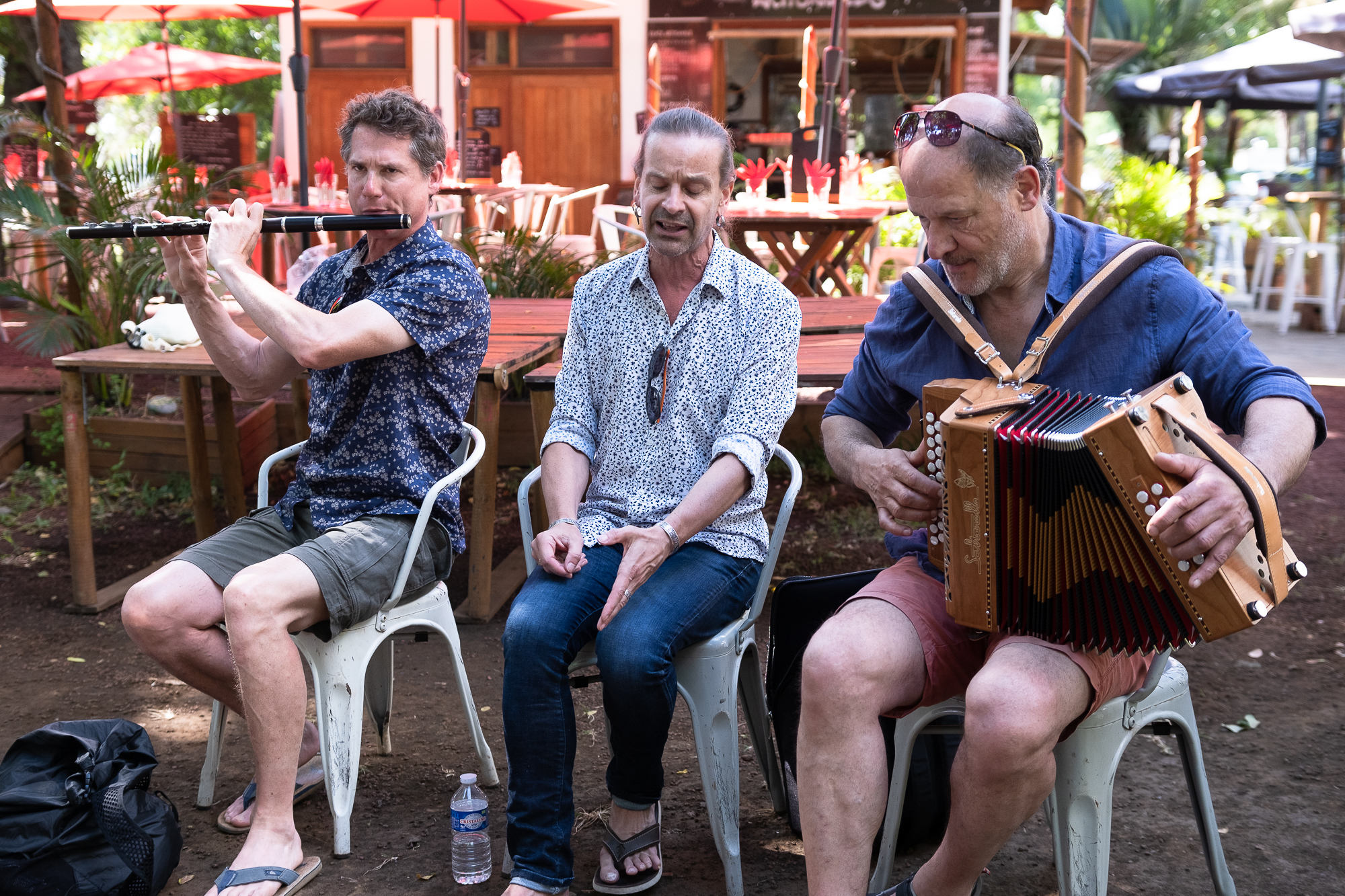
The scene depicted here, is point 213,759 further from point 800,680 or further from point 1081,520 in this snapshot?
point 1081,520

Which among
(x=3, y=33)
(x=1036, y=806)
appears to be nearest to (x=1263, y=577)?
(x=1036, y=806)

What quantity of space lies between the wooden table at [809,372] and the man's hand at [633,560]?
30.4 inches

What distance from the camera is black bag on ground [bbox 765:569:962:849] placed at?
7.99 feet

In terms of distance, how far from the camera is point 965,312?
214 cm

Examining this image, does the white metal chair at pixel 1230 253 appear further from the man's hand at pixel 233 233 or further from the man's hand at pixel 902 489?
the man's hand at pixel 233 233

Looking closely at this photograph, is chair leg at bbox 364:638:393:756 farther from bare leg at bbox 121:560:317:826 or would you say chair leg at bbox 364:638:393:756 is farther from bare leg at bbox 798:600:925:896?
bare leg at bbox 798:600:925:896

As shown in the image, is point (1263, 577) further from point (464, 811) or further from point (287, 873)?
point (287, 873)

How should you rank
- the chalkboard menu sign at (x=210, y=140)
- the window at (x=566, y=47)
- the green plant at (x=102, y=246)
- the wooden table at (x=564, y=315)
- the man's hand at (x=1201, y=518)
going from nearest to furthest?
the man's hand at (x=1201, y=518) < the wooden table at (x=564, y=315) < the green plant at (x=102, y=246) < the chalkboard menu sign at (x=210, y=140) < the window at (x=566, y=47)

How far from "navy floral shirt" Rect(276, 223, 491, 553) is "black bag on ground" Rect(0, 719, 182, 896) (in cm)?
61

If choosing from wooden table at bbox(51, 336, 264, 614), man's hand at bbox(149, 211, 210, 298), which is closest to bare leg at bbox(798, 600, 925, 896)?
man's hand at bbox(149, 211, 210, 298)

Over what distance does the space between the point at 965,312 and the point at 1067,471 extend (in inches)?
19.6

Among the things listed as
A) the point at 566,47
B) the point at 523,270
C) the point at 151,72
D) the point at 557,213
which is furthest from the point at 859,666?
the point at 566,47

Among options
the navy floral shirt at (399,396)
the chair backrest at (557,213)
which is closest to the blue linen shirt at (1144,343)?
the navy floral shirt at (399,396)

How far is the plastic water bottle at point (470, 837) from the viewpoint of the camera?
2379 millimetres
